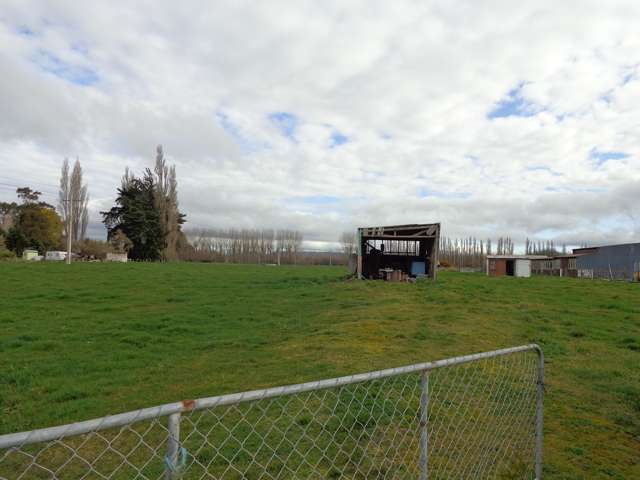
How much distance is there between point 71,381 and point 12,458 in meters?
2.57

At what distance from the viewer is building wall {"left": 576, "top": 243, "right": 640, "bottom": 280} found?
3847cm

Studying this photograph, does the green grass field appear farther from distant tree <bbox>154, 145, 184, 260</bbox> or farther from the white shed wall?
distant tree <bbox>154, 145, 184, 260</bbox>

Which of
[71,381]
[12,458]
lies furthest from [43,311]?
[12,458]

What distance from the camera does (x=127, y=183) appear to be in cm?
5900

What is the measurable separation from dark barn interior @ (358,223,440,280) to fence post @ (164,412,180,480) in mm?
22000

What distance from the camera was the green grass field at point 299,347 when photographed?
17.9 feet

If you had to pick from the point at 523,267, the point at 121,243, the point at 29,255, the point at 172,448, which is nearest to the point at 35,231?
the point at 29,255

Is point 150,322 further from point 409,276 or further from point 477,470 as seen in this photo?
point 409,276

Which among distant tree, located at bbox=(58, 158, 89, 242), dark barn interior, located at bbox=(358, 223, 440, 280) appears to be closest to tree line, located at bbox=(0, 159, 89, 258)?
distant tree, located at bbox=(58, 158, 89, 242)

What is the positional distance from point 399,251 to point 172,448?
2603 centimetres

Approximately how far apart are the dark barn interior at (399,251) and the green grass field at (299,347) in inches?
260

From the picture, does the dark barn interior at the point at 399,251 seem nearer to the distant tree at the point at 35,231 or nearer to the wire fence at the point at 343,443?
the wire fence at the point at 343,443

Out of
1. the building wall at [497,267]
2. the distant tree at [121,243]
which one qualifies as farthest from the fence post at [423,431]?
the distant tree at [121,243]

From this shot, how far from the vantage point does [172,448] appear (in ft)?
5.92
